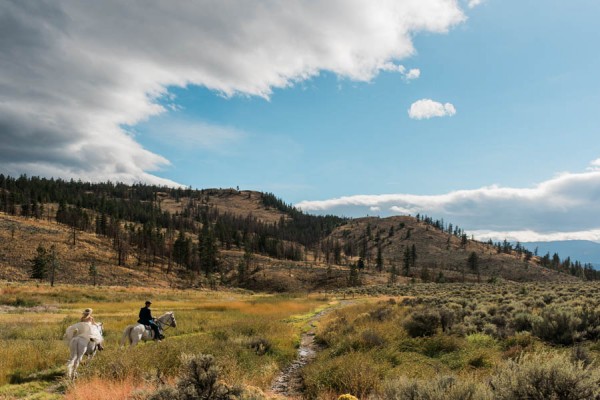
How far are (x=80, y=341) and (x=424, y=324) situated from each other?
53.2 feet

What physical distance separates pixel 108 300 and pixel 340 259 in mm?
146039

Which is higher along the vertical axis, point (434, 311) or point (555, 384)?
point (555, 384)

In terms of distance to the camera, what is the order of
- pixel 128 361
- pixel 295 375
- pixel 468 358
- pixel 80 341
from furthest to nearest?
1. pixel 295 375
2. pixel 80 341
3. pixel 468 358
4. pixel 128 361

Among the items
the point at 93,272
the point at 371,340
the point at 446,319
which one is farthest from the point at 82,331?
the point at 93,272

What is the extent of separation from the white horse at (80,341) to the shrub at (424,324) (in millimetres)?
15259

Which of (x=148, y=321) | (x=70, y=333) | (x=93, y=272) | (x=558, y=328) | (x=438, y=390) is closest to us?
(x=438, y=390)

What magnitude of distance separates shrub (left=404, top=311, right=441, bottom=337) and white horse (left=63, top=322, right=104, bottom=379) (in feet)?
50.1

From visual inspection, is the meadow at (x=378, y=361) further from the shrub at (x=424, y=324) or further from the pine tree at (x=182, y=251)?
the pine tree at (x=182, y=251)

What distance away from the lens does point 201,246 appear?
5123 inches

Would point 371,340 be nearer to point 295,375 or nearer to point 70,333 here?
point 295,375

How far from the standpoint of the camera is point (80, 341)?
13172 millimetres

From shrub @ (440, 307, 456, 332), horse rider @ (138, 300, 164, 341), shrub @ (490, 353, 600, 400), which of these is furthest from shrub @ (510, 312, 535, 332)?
horse rider @ (138, 300, 164, 341)

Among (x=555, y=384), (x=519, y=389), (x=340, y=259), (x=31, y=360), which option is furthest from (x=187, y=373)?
(x=340, y=259)

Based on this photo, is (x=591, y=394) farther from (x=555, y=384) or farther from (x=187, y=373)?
(x=187, y=373)
